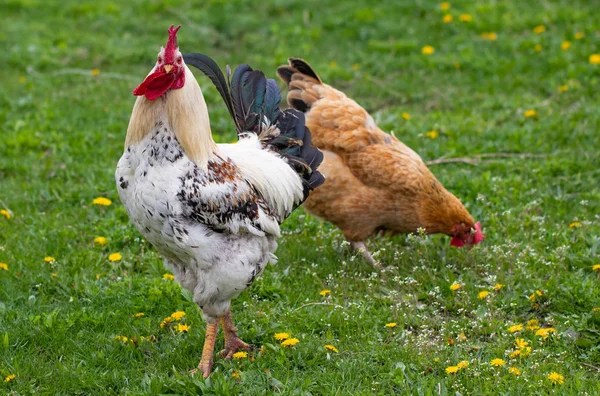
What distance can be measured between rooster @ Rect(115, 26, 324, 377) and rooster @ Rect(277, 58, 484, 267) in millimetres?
1027

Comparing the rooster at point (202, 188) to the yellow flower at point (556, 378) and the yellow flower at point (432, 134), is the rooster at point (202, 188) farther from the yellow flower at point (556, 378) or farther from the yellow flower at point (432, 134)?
the yellow flower at point (432, 134)

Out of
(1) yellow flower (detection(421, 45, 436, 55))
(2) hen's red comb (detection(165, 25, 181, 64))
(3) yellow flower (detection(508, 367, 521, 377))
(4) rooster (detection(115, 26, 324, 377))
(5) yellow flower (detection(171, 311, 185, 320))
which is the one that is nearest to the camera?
(2) hen's red comb (detection(165, 25, 181, 64))

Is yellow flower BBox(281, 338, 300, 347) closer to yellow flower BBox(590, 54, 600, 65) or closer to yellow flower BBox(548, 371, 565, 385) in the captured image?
yellow flower BBox(548, 371, 565, 385)

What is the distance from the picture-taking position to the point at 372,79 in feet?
35.0

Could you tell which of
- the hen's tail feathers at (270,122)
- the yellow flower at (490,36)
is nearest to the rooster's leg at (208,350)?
the hen's tail feathers at (270,122)

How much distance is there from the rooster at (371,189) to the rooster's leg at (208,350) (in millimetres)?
1855

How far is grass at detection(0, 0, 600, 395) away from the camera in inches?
210

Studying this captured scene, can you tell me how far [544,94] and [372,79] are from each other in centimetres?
222

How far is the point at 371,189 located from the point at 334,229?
33.2 inches

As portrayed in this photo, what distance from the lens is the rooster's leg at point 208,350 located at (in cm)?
525

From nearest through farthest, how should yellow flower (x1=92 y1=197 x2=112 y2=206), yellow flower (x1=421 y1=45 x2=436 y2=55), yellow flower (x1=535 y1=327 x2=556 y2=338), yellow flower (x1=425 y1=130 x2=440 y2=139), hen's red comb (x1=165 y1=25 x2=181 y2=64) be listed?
hen's red comb (x1=165 y1=25 x2=181 y2=64) → yellow flower (x1=535 y1=327 x2=556 y2=338) → yellow flower (x1=92 y1=197 x2=112 y2=206) → yellow flower (x1=425 y1=130 x2=440 y2=139) → yellow flower (x1=421 y1=45 x2=436 y2=55)

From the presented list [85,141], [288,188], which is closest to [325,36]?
[85,141]

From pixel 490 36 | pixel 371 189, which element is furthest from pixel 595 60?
pixel 371 189

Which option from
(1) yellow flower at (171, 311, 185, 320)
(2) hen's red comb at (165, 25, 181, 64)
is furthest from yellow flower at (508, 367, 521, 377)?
(2) hen's red comb at (165, 25, 181, 64)
